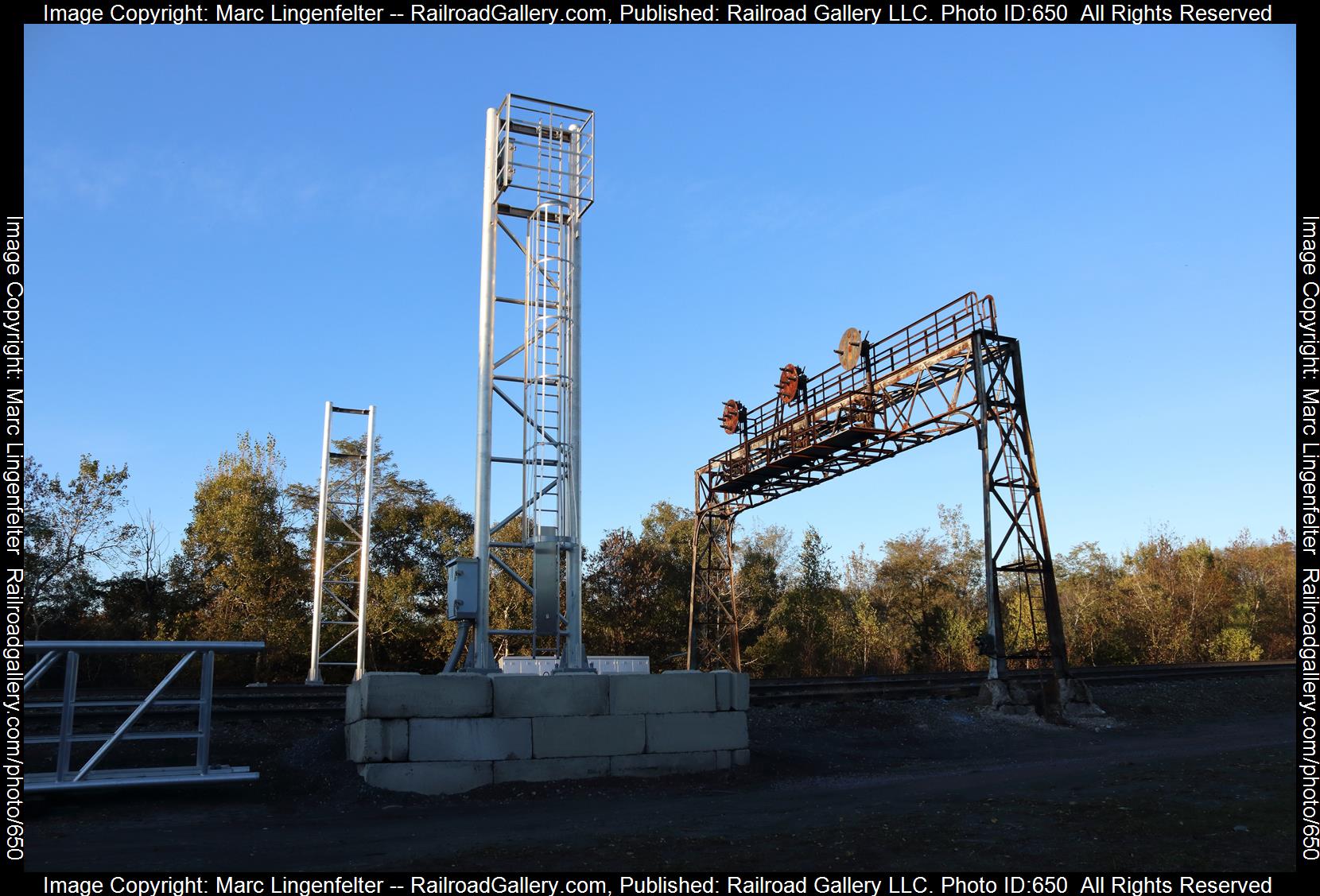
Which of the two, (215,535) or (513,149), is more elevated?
(513,149)

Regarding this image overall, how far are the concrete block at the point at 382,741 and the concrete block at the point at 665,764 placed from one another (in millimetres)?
2672

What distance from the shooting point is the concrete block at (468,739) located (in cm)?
1126

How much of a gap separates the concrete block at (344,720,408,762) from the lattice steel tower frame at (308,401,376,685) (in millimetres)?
10472

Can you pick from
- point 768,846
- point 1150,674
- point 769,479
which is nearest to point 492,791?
point 768,846

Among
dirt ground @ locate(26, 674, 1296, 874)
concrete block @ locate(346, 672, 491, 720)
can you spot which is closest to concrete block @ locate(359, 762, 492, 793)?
dirt ground @ locate(26, 674, 1296, 874)

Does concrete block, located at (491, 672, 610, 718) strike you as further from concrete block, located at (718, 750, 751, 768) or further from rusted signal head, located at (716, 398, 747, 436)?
rusted signal head, located at (716, 398, 747, 436)

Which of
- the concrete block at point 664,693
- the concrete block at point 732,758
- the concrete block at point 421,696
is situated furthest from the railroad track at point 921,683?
the concrete block at point 421,696

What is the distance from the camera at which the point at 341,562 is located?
1022 inches

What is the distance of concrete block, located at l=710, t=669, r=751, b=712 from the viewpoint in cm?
1331

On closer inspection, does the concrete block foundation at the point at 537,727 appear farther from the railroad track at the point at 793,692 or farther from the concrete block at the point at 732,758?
the railroad track at the point at 793,692

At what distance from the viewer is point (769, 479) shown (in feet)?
93.4

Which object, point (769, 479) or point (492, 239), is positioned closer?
point (492, 239)

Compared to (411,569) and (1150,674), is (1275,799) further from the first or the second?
(411,569)
